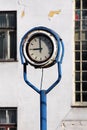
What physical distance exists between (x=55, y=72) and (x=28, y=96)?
2.74 feet

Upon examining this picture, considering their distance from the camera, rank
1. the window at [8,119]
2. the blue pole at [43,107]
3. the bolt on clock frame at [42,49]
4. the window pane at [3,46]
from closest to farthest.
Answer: the bolt on clock frame at [42,49]
the blue pole at [43,107]
the window at [8,119]
the window pane at [3,46]

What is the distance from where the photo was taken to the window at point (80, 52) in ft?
50.2

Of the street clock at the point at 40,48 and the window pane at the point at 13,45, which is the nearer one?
the street clock at the point at 40,48

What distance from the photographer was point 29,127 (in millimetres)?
15039

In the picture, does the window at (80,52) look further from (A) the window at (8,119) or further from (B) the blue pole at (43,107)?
(B) the blue pole at (43,107)

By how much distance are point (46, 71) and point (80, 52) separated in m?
0.94

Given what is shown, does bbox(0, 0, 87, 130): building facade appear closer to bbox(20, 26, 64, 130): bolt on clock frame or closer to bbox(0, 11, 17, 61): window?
bbox(0, 11, 17, 61): window

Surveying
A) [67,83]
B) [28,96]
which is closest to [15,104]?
[28,96]

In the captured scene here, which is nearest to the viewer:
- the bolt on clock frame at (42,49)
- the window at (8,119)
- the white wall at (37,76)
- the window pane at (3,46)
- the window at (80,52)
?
the bolt on clock frame at (42,49)

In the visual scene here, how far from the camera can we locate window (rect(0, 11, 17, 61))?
15328mm

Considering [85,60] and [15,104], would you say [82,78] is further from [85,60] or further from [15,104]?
[15,104]

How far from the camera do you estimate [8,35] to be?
1540 cm

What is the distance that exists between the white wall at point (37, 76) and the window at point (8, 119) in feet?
0.43

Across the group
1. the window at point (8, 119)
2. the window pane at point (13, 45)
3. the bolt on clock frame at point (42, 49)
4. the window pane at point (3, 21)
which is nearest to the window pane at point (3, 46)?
the window pane at point (13, 45)
